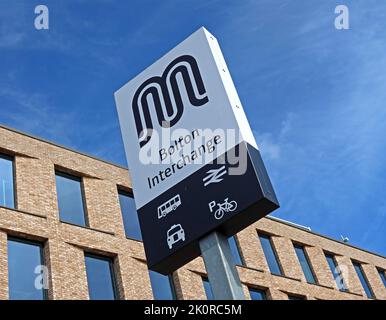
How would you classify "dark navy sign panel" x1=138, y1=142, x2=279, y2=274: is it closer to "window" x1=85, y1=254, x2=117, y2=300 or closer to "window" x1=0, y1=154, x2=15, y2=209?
"window" x1=85, y1=254, x2=117, y2=300

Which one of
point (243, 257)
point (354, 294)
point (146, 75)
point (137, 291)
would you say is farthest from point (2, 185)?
point (354, 294)

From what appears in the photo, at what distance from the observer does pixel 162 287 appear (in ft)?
67.1

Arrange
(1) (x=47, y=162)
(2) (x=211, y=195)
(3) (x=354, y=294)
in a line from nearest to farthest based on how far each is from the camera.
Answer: (2) (x=211, y=195), (1) (x=47, y=162), (3) (x=354, y=294)

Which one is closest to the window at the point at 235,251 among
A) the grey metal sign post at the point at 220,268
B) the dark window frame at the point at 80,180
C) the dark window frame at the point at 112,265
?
the dark window frame at the point at 112,265

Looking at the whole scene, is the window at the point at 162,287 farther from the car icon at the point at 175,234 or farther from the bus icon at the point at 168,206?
the car icon at the point at 175,234

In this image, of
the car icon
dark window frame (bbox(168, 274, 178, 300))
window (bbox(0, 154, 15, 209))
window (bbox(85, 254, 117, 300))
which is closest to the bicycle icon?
the car icon

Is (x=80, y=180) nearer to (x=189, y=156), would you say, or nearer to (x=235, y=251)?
(x=235, y=251)

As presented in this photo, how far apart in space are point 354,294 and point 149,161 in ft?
80.0

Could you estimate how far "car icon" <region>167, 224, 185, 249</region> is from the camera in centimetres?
591

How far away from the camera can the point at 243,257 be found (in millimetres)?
24641

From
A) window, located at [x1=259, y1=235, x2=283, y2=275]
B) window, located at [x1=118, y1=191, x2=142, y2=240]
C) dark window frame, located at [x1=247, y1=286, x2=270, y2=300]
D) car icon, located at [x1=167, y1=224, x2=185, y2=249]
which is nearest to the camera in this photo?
car icon, located at [x1=167, y1=224, x2=185, y2=249]

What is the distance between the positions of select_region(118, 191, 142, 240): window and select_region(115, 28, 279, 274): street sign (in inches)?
578

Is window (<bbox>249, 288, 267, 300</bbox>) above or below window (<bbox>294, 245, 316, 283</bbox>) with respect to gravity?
below

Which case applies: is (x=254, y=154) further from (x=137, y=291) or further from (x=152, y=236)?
(x=137, y=291)
